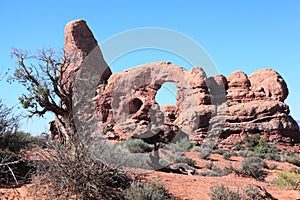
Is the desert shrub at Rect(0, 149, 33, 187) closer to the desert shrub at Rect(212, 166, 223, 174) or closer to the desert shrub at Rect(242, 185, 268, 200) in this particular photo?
the desert shrub at Rect(242, 185, 268, 200)

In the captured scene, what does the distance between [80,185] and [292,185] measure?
20.5 feet

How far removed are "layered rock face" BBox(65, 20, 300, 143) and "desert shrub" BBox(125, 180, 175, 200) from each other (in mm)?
16274

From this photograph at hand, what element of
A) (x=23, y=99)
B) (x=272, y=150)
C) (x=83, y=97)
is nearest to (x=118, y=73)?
(x=272, y=150)

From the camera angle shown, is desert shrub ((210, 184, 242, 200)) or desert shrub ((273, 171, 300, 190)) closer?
desert shrub ((210, 184, 242, 200))

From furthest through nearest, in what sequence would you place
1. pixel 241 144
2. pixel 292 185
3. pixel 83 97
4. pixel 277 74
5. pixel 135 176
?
pixel 277 74, pixel 241 144, pixel 83 97, pixel 292 185, pixel 135 176

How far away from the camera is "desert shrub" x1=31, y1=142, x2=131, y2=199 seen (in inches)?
258

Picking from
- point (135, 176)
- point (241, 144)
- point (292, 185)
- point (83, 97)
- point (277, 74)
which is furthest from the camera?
point (277, 74)

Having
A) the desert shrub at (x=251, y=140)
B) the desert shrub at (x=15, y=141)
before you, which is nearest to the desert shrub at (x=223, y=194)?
the desert shrub at (x=15, y=141)

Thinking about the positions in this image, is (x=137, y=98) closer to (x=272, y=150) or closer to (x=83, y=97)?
(x=272, y=150)

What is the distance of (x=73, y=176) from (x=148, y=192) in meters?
1.57

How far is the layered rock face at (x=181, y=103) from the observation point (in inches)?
1003

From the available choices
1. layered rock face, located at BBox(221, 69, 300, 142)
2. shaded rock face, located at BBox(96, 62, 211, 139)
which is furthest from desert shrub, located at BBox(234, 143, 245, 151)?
shaded rock face, located at BBox(96, 62, 211, 139)

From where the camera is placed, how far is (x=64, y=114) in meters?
9.62

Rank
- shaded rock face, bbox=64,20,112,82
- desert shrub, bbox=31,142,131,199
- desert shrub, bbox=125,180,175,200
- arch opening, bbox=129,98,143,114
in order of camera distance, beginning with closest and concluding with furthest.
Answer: desert shrub, bbox=31,142,131,199 < desert shrub, bbox=125,180,175,200 < arch opening, bbox=129,98,143,114 < shaded rock face, bbox=64,20,112,82
